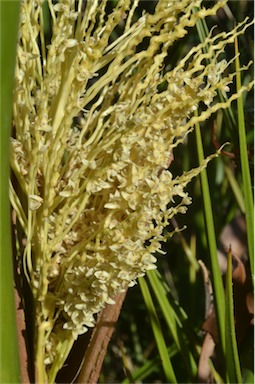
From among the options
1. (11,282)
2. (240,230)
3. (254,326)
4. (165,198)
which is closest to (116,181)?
(165,198)

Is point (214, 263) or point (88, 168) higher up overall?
point (88, 168)

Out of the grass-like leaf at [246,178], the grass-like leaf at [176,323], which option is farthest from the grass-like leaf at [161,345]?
the grass-like leaf at [246,178]

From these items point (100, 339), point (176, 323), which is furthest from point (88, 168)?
point (176, 323)

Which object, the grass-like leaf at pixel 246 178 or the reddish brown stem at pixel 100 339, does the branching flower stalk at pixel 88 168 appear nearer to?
the reddish brown stem at pixel 100 339

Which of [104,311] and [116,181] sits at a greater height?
[116,181]

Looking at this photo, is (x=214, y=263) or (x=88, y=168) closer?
(x=88, y=168)

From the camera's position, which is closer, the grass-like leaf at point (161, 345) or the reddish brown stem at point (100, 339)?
the reddish brown stem at point (100, 339)

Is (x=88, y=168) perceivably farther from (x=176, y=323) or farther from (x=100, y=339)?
(x=176, y=323)

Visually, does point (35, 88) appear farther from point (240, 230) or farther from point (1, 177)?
point (240, 230)

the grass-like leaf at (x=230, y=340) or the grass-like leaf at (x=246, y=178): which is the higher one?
the grass-like leaf at (x=246, y=178)
